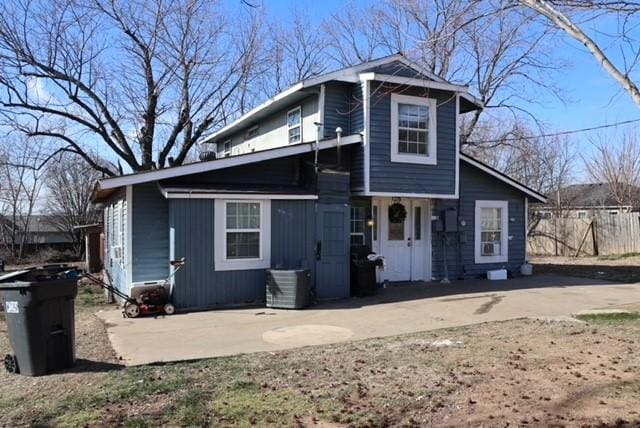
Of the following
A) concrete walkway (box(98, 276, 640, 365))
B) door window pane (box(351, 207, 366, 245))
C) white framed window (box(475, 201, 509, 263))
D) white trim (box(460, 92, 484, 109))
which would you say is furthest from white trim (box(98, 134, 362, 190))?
white framed window (box(475, 201, 509, 263))

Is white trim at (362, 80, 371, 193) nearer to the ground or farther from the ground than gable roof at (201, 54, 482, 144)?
nearer to the ground

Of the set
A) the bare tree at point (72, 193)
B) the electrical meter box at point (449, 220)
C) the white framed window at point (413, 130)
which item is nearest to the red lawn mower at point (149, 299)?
the white framed window at point (413, 130)

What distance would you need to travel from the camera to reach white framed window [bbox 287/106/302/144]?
14004 millimetres

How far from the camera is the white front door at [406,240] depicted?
533 inches

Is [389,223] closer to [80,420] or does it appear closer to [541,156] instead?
[80,420]

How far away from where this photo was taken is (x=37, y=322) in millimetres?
5684

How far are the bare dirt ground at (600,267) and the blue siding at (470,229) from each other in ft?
6.56

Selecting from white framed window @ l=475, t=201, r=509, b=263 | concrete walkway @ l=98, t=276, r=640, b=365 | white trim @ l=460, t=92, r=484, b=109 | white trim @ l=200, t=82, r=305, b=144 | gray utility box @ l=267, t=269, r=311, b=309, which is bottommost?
concrete walkway @ l=98, t=276, r=640, b=365

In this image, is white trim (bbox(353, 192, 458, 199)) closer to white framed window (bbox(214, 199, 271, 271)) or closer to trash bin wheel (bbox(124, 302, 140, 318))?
white framed window (bbox(214, 199, 271, 271))

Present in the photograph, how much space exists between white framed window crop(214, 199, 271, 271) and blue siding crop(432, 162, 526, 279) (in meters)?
5.24

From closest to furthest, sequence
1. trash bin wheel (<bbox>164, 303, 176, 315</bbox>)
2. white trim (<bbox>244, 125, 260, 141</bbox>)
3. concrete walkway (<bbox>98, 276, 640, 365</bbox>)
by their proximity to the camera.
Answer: concrete walkway (<bbox>98, 276, 640, 365</bbox>) → trash bin wheel (<bbox>164, 303, 176, 315</bbox>) → white trim (<bbox>244, 125, 260, 141</bbox>)

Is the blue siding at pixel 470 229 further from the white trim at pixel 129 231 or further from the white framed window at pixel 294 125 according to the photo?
the white trim at pixel 129 231

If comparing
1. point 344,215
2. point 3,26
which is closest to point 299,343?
point 344,215

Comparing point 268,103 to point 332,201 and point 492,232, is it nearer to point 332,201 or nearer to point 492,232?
point 332,201
